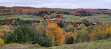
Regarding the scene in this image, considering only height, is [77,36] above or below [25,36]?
below

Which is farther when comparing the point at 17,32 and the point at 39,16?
the point at 39,16

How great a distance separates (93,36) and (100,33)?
2.94m

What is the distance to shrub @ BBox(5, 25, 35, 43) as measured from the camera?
24484 mm

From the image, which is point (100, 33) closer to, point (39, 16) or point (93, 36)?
point (93, 36)

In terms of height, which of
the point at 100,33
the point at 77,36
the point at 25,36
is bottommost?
the point at 77,36

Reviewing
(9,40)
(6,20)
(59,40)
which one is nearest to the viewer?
(9,40)

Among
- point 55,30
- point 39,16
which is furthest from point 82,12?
point 55,30

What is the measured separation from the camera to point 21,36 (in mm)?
24766

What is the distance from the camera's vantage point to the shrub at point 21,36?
24.5m

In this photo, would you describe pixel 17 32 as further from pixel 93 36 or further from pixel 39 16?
pixel 39 16

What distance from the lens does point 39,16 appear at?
126 m

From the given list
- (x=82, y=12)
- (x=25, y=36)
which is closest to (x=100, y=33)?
(x=25, y=36)

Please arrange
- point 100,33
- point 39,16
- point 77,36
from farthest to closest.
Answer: point 39,16 → point 77,36 → point 100,33

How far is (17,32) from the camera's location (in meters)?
25.1
